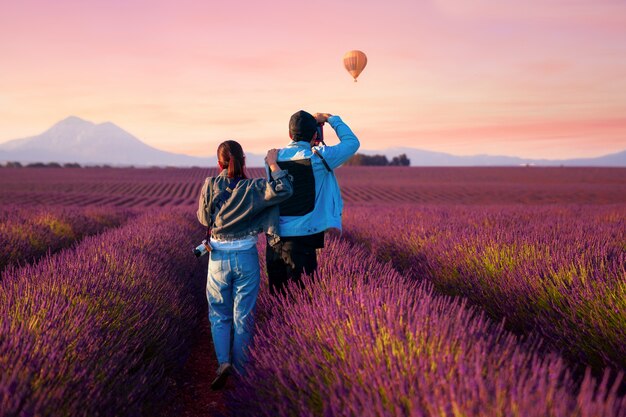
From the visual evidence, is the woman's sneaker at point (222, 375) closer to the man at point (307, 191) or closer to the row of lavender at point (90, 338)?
the row of lavender at point (90, 338)

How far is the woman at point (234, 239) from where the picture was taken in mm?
3164

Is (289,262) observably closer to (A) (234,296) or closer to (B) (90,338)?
(A) (234,296)

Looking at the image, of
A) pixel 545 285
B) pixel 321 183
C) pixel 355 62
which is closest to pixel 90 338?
pixel 321 183

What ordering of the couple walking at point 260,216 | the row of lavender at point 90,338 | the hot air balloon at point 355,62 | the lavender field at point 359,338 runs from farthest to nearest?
the hot air balloon at point 355,62, the couple walking at point 260,216, the row of lavender at point 90,338, the lavender field at point 359,338

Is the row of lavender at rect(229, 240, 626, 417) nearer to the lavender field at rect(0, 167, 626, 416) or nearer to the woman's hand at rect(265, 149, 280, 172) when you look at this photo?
the lavender field at rect(0, 167, 626, 416)

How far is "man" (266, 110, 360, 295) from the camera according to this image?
318 centimetres

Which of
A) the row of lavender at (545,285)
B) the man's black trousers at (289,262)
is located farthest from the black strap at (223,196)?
the row of lavender at (545,285)

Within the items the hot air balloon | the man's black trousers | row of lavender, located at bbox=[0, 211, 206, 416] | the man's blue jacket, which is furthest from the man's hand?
the hot air balloon

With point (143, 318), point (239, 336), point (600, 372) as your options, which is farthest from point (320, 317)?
point (600, 372)

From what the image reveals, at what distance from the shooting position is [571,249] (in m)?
4.44

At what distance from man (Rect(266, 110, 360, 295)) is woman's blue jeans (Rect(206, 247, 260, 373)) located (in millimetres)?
248

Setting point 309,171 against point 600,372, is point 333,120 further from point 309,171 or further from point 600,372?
point 600,372

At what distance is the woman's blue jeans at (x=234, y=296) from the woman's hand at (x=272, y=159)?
64 centimetres

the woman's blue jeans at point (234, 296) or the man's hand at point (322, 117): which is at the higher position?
the man's hand at point (322, 117)
